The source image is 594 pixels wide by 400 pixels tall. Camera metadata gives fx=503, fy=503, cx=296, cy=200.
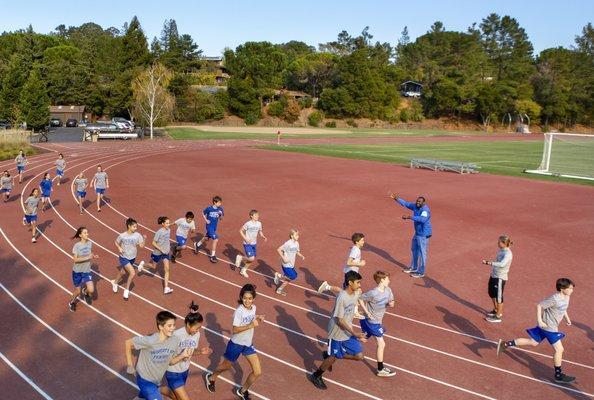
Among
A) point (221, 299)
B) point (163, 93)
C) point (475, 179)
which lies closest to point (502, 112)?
point (163, 93)

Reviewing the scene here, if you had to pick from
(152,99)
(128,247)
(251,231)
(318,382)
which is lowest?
(318,382)

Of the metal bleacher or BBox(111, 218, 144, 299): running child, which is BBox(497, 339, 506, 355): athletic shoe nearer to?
BBox(111, 218, 144, 299): running child

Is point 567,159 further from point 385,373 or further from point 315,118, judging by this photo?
point 315,118

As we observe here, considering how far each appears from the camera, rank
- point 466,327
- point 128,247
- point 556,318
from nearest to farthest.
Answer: point 556,318 → point 466,327 → point 128,247

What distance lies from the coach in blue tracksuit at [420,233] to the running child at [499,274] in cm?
220

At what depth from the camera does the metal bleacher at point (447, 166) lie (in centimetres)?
3067

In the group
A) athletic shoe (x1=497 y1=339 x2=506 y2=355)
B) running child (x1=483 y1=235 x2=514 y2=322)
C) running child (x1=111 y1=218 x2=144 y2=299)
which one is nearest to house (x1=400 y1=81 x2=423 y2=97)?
running child (x1=483 y1=235 x2=514 y2=322)

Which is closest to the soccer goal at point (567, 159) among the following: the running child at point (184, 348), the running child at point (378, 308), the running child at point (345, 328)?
the running child at point (378, 308)

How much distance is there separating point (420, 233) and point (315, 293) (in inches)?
118

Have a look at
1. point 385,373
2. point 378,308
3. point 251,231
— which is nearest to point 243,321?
point 378,308

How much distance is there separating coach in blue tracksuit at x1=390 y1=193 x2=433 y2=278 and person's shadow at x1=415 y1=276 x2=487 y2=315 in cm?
34

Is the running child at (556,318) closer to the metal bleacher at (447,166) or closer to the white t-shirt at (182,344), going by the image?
the white t-shirt at (182,344)

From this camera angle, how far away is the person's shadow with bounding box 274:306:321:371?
8188 millimetres

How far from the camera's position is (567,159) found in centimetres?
3953
